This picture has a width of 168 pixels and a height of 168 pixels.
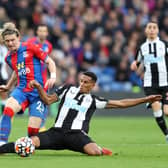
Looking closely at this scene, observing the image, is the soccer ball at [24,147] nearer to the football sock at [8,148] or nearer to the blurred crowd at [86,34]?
the football sock at [8,148]

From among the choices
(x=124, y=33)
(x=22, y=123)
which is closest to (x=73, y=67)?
(x=124, y=33)

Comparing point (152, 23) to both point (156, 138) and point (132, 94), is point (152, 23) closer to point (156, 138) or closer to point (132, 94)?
point (156, 138)

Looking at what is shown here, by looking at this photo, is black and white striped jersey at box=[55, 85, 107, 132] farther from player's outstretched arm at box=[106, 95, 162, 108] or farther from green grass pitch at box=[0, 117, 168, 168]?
green grass pitch at box=[0, 117, 168, 168]

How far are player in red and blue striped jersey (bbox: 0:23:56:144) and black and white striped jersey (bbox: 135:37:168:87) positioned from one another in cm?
286

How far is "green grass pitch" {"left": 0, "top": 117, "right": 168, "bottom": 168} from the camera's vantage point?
9.56m

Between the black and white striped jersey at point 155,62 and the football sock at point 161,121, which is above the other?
the black and white striped jersey at point 155,62

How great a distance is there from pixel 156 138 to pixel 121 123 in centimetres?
434

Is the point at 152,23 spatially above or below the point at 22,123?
above

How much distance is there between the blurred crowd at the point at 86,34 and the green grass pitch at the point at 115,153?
4667 millimetres

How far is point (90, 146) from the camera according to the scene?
1066 cm

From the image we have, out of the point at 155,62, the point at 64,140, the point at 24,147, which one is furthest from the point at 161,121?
the point at 24,147

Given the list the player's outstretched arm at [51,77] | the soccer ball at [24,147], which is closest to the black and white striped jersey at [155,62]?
the player's outstretched arm at [51,77]

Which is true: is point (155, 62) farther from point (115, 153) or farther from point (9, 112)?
point (9, 112)

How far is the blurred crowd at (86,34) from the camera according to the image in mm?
22659
